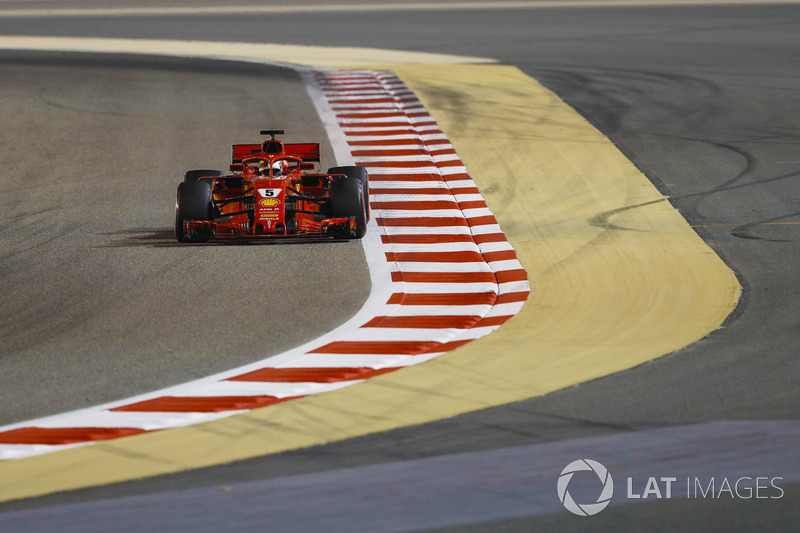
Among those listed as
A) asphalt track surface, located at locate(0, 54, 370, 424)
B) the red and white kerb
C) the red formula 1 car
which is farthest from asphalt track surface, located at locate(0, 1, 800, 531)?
the red and white kerb

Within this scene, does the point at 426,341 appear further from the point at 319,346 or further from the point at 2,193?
the point at 2,193

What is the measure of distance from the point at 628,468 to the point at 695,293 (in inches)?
154

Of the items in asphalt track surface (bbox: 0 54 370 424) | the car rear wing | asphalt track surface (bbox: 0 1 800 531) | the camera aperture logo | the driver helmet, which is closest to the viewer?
the camera aperture logo

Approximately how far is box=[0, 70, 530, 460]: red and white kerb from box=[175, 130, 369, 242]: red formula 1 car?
53cm

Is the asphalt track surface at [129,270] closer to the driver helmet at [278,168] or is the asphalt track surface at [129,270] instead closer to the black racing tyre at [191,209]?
the black racing tyre at [191,209]

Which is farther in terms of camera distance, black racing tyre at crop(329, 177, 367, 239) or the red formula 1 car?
black racing tyre at crop(329, 177, 367, 239)

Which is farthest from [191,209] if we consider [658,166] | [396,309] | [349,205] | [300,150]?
[658,166]

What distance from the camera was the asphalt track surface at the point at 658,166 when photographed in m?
6.38

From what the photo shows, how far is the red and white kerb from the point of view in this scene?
23.6 ft

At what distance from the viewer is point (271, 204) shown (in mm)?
11562

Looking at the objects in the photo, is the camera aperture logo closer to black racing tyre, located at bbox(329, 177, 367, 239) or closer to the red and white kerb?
the red and white kerb

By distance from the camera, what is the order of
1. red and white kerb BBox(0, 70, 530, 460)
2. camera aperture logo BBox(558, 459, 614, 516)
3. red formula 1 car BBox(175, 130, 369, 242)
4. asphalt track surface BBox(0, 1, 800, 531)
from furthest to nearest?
red formula 1 car BBox(175, 130, 369, 242)
red and white kerb BBox(0, 70, 530, 460)
asphalt track surface BBox(0, 1, 800, 531)
camera aperture logo BBox(558, 459, 614, 516)

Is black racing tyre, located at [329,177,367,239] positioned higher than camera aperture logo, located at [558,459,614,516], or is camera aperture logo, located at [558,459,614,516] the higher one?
black racing tyre, located at [329,177,367,239]

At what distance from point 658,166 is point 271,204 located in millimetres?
6005
